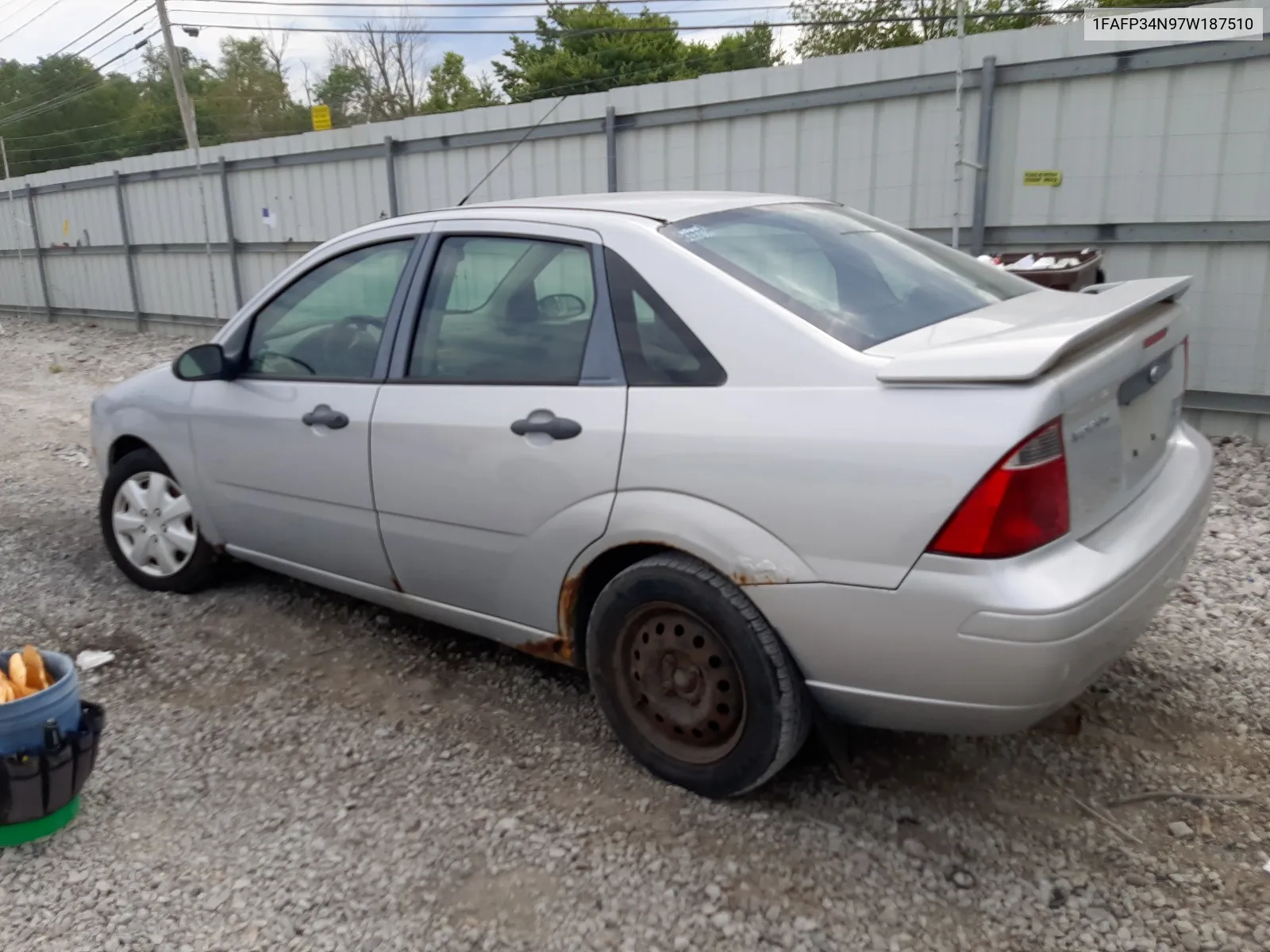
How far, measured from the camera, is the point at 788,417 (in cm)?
247

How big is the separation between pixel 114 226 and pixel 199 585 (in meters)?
14.3

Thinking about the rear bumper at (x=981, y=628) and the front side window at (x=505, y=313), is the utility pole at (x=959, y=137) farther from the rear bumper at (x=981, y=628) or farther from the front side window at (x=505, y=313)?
the rear bumper at (x=981, y=628)

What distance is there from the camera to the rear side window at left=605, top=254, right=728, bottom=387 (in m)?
2.70

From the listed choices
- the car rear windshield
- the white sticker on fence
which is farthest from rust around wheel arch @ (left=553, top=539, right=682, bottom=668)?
the white sticker on fence

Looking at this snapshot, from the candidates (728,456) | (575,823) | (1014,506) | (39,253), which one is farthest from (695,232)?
(39,253)

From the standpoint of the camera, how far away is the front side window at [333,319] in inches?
140

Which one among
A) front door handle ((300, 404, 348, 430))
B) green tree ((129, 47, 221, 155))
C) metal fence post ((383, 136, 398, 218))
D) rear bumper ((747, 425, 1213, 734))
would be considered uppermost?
green tree ((129, 47, 221, 155))

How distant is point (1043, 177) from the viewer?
6.85 metres

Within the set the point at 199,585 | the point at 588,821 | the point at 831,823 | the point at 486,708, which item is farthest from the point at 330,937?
the point at 199,585

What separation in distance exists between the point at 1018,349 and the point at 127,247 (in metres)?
16.7

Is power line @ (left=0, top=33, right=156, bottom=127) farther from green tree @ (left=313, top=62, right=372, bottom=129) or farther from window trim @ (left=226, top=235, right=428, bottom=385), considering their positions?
window trim @ (left=226, top=235, right=428, bottom=385)

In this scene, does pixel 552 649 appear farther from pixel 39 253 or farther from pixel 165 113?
pixel 165 113

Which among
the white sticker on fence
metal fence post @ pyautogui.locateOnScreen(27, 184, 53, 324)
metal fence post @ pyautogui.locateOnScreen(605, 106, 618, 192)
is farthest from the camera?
metal fence post @ pyautogui.locateOnScreen(27, 184, 53, 324)

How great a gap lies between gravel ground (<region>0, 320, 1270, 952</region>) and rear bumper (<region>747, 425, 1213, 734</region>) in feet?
1.52
